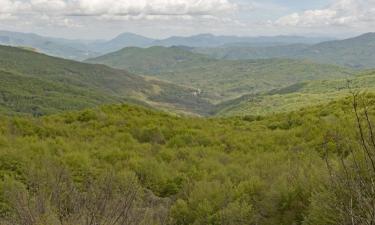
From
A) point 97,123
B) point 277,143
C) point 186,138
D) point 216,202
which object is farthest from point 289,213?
point 97,123

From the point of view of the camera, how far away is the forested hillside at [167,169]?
6207mm

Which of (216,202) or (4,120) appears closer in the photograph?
(216,202)

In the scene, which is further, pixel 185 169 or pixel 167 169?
pixel 185 169

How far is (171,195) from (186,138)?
18.9ft

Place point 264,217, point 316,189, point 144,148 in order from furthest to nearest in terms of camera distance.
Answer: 1. point 144,148
2. point 264,217
3. point 316,189

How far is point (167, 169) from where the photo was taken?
1134cm

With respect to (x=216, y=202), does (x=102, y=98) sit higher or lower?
lower

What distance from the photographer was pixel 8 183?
8.45m

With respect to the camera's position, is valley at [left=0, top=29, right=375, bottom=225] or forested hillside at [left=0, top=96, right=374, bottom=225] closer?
valley at [left=0, top=29, right=375, bottom=225]

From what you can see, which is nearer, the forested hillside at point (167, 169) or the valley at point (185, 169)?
the valley at point (185, 169)

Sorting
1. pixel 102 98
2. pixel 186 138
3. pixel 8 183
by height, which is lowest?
pixel 102 98

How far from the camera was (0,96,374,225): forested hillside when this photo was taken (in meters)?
6.21

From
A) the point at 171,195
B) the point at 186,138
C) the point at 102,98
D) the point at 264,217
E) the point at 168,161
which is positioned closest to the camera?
the point at 264,217

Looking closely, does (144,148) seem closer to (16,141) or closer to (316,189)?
(16,141)
